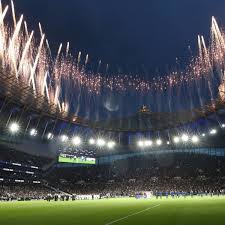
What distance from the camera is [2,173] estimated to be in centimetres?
7256

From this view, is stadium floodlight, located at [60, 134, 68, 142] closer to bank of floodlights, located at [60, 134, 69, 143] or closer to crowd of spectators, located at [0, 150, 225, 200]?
bank of floodlights, located at [60, 134, 69, 143]

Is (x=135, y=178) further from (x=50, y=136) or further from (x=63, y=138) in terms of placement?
(x=50, y=136)

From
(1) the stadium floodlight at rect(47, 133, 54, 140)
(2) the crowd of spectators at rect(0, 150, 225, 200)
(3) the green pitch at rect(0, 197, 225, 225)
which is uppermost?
(1) the stadium floodlight at rect(47, 133, 54, 140)

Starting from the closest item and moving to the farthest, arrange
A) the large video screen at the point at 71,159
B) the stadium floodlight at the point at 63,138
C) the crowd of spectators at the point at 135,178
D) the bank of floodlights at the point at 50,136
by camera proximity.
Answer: the bank of floodlights at the point at 50,136 < the crowd of spectators at the point at 135,178 < the stadium floodlight at the point at 63,138 < the large video screen at the point at 71,159

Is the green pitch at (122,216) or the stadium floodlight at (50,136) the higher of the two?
the stadium floodlight at (50,136)

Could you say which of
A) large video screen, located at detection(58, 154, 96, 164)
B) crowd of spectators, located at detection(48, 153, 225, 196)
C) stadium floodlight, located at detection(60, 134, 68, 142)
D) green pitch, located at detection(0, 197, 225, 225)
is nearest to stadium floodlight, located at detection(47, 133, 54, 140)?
stadium floodlight, located at detection(60, 134, 68, 142)

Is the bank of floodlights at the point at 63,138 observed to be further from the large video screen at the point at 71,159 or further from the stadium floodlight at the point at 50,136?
the large video screen at the point at 71,159

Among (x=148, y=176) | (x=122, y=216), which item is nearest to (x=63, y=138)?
(x=148, y=176)

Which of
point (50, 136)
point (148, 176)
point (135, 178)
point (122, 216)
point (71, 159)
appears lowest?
point (122, 216)

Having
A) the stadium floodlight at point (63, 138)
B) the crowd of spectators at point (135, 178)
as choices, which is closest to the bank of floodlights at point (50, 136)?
the stadium floodlight at point (63, 138)

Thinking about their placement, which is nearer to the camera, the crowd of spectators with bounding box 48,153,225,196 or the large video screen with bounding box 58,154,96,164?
the crowd of spectators with bounding box 48,153,225,196

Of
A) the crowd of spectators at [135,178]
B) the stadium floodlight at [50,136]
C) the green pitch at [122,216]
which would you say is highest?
the stadium floodlight at [50,136]

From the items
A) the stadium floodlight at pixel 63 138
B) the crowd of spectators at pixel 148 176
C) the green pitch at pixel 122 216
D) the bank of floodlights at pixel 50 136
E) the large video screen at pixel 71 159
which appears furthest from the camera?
the large video screen at pixel 71 159

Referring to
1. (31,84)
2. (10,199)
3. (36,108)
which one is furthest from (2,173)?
(31,84)
